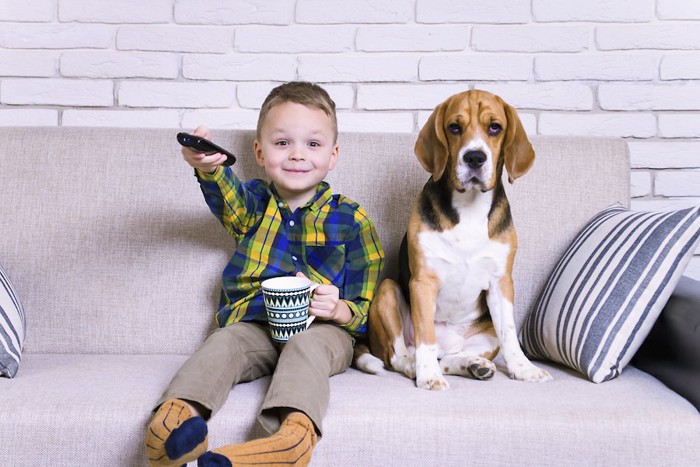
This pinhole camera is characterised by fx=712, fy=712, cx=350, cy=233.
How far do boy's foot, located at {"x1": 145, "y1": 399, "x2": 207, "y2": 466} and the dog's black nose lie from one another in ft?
2.98

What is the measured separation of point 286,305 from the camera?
1.68 metres

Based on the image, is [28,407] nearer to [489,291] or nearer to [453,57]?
[489,291]

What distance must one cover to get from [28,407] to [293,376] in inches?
22.9

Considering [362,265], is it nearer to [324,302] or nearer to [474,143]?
[324,302]

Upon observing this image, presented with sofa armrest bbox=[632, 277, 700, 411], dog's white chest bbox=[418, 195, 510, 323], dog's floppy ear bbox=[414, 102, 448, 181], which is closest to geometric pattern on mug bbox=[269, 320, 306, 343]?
dog's white chest bbox=[418, 195, 510, 323]

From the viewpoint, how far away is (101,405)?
156 centimetres

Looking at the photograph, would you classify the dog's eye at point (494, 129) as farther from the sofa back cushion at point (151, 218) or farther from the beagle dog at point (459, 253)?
the sofa back cushion at point (151, 218)

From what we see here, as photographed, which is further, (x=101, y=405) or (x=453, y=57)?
(x=453, y=57)

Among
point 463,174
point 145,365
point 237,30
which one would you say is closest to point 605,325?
point 463,174

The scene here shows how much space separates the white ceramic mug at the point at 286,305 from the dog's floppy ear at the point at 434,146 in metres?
0.48

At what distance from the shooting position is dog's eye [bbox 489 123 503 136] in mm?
1856

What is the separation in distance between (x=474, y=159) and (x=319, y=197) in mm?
504

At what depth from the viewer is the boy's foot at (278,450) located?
125 centimetres

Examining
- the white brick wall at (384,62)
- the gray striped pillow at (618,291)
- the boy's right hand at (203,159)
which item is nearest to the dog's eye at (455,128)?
the gray striped pillow at (618,291)
